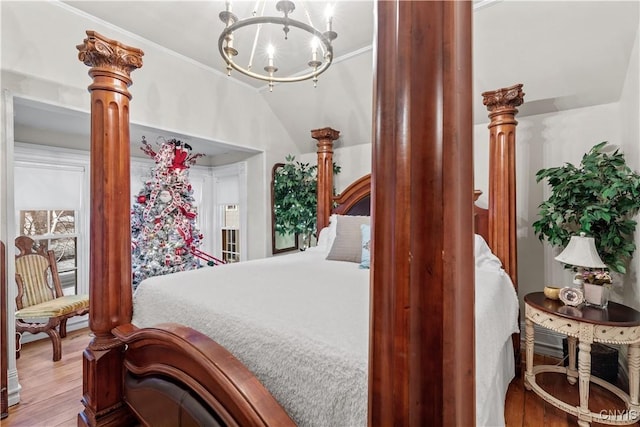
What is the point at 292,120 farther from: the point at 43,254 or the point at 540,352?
the point at 540,352

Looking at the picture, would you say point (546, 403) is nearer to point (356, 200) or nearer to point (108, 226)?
point (356, 200)

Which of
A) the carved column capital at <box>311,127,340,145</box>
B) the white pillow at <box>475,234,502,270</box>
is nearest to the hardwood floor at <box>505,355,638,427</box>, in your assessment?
the white pillow at <box>475,234,502,270</box>

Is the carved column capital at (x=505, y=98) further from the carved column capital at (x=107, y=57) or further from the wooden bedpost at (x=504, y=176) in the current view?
the carved column capital at (x=107, y=57)

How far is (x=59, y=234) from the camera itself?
10.9ft

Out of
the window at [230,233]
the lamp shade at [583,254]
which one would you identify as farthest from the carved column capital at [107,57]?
the window at [230,233]

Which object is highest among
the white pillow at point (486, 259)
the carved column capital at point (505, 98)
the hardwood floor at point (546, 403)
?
the carved column capital at point (505, 98)

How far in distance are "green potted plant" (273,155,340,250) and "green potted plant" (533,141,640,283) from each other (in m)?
2.28

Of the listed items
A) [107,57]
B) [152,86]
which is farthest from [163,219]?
[107,57]

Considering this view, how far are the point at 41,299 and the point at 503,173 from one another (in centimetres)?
429

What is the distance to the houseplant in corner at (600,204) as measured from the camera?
1815 mm

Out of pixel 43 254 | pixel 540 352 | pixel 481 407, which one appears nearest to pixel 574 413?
pixel 540 352

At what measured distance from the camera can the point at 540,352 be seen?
250 centimetres

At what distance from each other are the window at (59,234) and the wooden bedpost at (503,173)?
14.1ft

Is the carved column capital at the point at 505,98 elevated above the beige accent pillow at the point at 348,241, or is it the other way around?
the carved column capital at the point at 505,98
